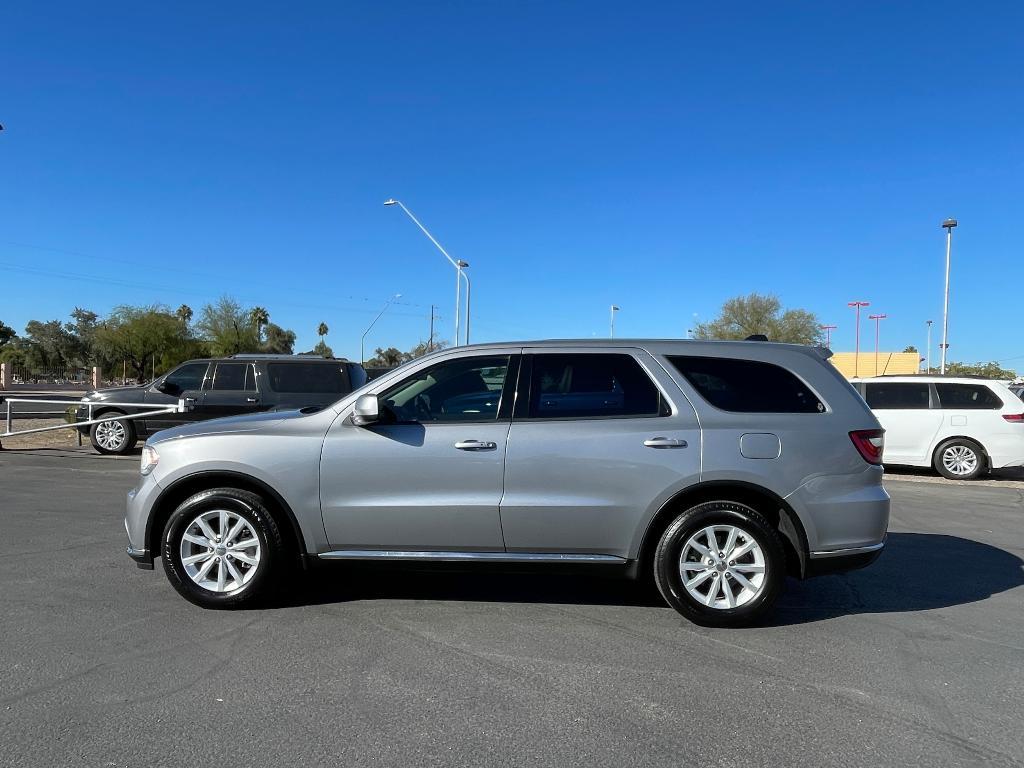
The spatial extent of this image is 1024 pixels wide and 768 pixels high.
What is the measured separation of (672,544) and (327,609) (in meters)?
2.30

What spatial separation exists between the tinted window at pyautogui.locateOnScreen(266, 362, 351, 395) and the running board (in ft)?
26.3

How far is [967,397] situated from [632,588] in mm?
9480

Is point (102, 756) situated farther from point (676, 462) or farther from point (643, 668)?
point (676, 462)

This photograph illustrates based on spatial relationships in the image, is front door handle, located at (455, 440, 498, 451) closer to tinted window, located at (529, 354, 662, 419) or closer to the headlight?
tinted window, located at (529, 354, 662, 419)

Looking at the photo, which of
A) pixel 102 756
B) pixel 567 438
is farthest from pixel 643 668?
pixel 102 756

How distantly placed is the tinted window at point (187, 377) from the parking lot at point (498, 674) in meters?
7.39

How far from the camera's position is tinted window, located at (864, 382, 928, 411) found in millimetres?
12203

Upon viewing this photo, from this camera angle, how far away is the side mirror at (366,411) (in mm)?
4434

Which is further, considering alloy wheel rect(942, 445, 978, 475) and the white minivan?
alloy wheel rect(942, 445, 978, 475)

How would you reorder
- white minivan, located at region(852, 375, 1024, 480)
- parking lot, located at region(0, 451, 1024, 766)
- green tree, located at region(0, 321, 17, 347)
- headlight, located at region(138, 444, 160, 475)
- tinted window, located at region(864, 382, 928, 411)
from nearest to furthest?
parking lot, located at region(0, 451, 1024, 766) → headlight, located at region(138, 444, 160, 475) → white minivan, located at region(852, 375, 1024, 480) → tinted window, located at region(864, 382, 928, 411) → green tree, located at region(0, 321, 17, 347)

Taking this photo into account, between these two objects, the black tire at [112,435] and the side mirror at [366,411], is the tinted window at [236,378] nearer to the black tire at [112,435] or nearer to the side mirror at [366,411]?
the black tire at [112,435]

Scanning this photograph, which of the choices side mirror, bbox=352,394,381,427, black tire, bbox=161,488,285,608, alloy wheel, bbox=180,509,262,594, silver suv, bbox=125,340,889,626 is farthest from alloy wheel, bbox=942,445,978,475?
alloy wheel, bbox=180,509,262,594

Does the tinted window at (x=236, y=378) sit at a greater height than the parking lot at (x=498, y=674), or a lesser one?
greater

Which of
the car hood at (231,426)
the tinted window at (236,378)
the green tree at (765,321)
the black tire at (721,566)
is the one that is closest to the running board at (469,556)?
the black tire at (721,566)
